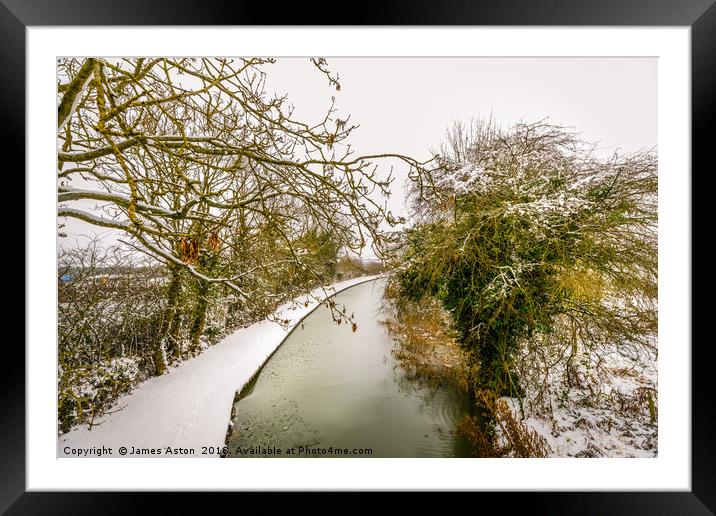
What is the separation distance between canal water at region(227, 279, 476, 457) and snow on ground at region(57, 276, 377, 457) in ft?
0.60

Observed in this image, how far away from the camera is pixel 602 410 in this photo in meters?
1.87

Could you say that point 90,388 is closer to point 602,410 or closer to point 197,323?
point 197,323

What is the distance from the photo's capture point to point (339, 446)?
5.14ft

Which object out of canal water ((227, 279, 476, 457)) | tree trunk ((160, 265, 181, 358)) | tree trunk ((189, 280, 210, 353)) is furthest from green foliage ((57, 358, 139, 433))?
canal water ((227, 279, 476, 457))

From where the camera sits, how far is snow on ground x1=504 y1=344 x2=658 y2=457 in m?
1.45

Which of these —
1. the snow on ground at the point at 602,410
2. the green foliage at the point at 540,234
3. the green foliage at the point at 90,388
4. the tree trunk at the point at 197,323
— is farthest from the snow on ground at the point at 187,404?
the snow on ground at the point at 602,410

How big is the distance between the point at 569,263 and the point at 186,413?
11.7 ft

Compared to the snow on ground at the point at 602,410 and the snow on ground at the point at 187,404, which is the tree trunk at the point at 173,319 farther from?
the snow on ground at the point at 602,410
